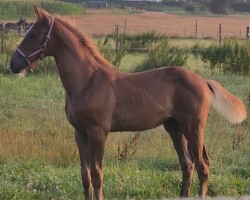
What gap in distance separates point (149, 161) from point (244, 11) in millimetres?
85834

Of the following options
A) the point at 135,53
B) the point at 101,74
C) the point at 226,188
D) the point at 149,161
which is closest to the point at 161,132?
the point at 149,161

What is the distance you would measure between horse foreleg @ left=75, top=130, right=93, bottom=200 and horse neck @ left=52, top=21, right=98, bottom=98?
571 mm

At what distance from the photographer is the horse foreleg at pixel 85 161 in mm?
7238

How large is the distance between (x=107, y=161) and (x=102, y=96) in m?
2.80

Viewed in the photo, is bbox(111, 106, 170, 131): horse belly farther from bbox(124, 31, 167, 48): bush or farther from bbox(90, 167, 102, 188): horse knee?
bbox(124, 31, 167, 48): bush

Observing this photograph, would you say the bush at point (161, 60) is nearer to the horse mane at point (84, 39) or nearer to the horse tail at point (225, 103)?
the horse tail at point (225, 103)

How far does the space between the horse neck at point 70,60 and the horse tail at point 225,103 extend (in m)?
1.56

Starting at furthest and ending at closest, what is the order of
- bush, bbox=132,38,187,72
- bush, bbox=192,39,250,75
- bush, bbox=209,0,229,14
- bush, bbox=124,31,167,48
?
bush, bbox=209,0,229,14
bush, bbox=124,31,167,48
bush, bbox=192,39,250,75
bush, bbox=132,38,187,72

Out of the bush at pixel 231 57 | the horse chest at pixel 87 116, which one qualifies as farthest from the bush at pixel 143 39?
the horse chest at pixel 87 116

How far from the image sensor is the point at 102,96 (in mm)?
7094

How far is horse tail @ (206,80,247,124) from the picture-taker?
788 centimetres

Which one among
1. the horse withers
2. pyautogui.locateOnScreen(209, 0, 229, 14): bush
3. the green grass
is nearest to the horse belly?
the horse withers

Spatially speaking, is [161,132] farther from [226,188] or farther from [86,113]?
[86,113]

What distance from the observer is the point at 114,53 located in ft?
72.9
